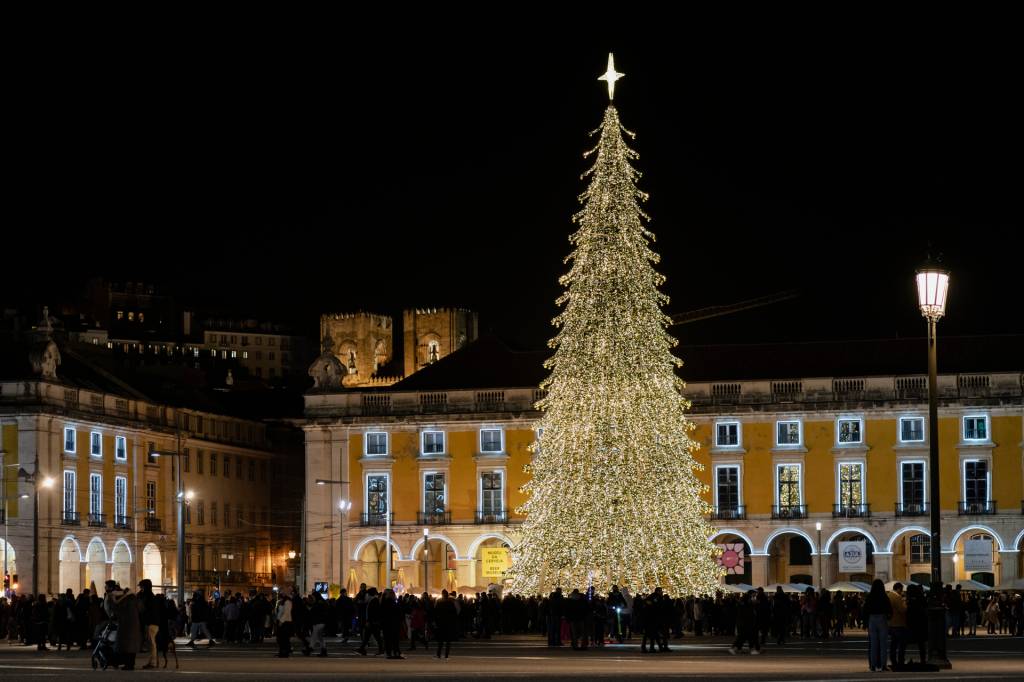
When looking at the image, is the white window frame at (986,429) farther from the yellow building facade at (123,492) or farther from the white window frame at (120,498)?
the white window frame at (120,498)

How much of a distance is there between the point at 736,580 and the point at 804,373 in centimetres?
917

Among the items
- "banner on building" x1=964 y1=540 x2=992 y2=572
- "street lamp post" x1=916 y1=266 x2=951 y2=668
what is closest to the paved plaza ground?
"street lamp post" x1=916 y1=266 x2=951 y2=668

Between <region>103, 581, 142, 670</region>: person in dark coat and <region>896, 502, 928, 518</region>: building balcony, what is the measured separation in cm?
5712

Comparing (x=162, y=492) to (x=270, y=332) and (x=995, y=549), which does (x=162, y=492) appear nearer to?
(x=995, y=549)

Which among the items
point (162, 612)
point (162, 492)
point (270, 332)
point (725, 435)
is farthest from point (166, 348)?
point (162, 612)

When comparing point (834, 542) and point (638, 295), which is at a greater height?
point (638, 295)

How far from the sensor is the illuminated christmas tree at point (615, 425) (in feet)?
175

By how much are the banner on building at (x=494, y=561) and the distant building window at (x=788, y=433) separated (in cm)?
1230

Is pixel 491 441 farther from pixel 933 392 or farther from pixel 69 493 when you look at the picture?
pixel 933 392

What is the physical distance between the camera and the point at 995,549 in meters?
89.2

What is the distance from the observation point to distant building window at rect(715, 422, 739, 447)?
92062 mm

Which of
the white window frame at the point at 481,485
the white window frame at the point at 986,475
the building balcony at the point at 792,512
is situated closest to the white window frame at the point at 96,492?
the white window frame at the point at 481,485

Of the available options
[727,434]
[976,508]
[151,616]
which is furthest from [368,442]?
[151,616]

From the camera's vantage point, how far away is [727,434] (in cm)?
9219
